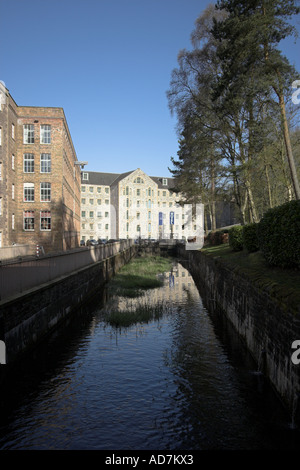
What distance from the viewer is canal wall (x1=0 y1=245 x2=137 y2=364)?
814cm

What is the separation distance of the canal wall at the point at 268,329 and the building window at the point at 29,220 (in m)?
27.6

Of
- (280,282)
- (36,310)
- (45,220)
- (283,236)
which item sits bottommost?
(36,310)

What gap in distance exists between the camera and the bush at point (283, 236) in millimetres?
9125

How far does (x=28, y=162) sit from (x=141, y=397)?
113ft

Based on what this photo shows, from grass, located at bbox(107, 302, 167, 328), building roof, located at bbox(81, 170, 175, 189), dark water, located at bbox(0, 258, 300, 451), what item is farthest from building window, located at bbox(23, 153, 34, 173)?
building roof, located at bbox(81, 170, 175, 189)

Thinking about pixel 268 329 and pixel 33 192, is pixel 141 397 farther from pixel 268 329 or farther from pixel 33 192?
pixel 33 192

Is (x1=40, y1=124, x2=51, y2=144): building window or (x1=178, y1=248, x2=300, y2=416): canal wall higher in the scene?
(x1=40, y1=124, x2=51, y2=144): building window

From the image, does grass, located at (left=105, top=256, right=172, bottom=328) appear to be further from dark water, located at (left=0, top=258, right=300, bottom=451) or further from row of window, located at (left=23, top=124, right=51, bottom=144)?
row of window, located at (left=23, top=124, right=51, bottom=144)

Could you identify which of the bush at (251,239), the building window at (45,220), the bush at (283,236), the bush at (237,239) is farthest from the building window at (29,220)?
the bush at (283,236)

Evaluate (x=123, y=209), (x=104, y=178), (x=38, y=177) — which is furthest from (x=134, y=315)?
(x=104, y=178)

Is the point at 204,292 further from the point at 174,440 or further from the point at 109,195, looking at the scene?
the point at 109,195

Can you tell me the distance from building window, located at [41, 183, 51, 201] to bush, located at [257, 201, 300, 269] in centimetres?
3016

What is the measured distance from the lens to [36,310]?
33.4 ft
